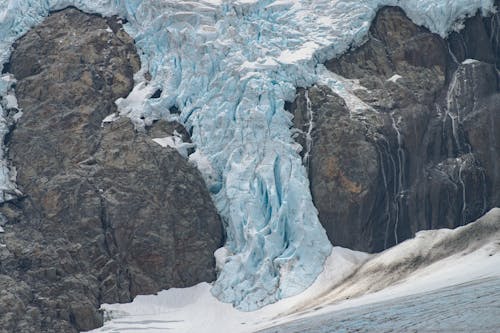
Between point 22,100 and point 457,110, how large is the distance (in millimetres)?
17435

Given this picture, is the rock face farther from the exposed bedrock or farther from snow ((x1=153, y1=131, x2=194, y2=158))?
the exposed bedrock

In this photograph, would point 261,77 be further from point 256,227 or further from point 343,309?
point 343,309

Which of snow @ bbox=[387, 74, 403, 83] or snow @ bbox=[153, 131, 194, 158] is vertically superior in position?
snow @ bbox=[387, 74, 403, 83]

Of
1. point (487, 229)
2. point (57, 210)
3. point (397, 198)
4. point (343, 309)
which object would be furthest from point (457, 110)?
point (57, 210)

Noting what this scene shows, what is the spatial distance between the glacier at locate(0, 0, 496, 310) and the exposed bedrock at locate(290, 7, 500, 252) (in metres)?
0.68

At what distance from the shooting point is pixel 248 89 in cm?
3934

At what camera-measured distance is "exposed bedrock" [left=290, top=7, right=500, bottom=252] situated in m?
37.7

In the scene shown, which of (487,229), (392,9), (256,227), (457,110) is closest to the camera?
(487,229)

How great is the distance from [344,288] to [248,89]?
365 inches

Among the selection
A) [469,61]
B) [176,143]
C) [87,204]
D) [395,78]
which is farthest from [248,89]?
[469,61]

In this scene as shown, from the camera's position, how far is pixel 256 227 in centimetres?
3678

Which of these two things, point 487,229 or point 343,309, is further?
point 487,229

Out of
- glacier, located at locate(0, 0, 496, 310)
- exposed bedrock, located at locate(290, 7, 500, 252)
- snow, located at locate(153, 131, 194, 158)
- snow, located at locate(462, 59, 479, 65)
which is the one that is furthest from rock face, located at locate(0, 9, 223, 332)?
snow, located at locate(462, 59, 479, 65)

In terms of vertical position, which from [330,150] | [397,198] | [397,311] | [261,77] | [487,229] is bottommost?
[397,311]
